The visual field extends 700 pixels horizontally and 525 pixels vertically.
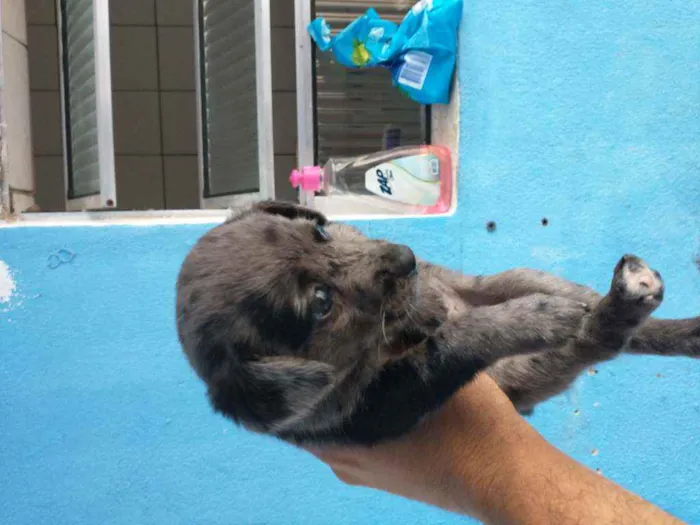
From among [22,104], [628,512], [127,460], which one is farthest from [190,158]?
[628,512]

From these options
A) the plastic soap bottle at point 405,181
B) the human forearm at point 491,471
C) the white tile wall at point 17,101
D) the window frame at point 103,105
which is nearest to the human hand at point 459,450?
the human forearm at point 491,471

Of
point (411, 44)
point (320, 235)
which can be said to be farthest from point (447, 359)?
point (411, 44)

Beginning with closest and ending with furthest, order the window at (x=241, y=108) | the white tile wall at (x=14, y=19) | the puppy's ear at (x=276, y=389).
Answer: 1. the puppy's ear at (x=276, y=389)
2. the white tile wall at (x=14, y=19)
3. the window at (x=241, y=108)

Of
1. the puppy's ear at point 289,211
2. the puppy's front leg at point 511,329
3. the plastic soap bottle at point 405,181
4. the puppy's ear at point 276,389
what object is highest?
the plastic soap bottle at point 405,181

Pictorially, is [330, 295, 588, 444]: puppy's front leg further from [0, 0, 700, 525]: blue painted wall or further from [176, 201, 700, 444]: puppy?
[0, 0, 700, 525]: blue painted wall

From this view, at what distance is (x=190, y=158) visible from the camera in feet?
15.8

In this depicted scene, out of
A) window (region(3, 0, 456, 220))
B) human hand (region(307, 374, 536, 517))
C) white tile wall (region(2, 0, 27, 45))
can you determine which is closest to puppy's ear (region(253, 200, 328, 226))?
human hand (region(307, 374, 536, 517))

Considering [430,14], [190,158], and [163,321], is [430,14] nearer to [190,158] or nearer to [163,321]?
[163,321]

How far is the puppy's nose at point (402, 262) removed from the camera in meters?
1.60

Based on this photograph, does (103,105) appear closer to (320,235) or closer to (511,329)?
(320,235)

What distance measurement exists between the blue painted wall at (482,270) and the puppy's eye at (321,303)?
1.44 meters

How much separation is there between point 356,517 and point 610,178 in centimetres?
185

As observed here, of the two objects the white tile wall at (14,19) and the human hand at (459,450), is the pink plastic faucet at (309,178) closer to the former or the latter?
the white tile wall at (14,19)

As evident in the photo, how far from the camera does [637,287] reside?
4.96 feet
